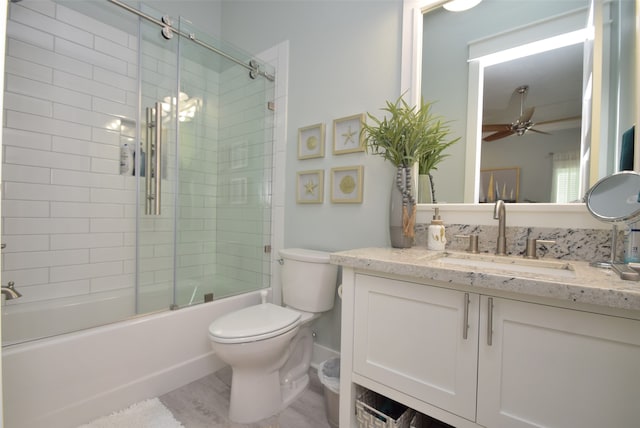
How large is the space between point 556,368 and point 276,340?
1.05 metres

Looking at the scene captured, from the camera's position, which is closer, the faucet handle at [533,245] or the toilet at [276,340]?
the faucet handle at [533,245]

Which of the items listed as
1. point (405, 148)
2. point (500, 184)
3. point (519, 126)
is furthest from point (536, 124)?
point (405, 148)

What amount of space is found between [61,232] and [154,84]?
3.77 ft

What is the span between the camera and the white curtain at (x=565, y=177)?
116 centimetres

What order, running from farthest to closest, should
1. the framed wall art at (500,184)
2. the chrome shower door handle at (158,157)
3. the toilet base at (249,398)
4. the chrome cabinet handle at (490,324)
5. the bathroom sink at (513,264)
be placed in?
the chrome shower door handle at (158,157) → the toilet base at (249,398) → the framed wall art at (500,184) → the bathroom sink at (513,264) → the chrome cabinet handle at (490,324)

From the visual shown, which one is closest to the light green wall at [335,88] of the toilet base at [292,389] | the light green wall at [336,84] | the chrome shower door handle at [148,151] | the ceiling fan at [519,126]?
the light green wall at [336,84]

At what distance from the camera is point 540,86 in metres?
1.24

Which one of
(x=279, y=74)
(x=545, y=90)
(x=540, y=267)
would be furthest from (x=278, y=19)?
(x=540, y=267)

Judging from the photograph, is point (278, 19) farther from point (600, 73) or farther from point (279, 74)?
point (600, 73)

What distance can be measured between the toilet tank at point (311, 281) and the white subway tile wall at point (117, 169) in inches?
21.9

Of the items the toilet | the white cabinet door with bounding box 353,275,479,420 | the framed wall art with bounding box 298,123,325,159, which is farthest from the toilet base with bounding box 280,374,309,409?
the framed wall art with bounding box 298,123,325,159

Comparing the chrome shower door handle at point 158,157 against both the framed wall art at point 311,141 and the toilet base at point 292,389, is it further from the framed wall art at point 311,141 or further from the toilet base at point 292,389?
the toilet base at point 292,389

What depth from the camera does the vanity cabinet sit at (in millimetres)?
705

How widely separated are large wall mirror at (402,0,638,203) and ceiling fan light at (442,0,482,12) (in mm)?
20
